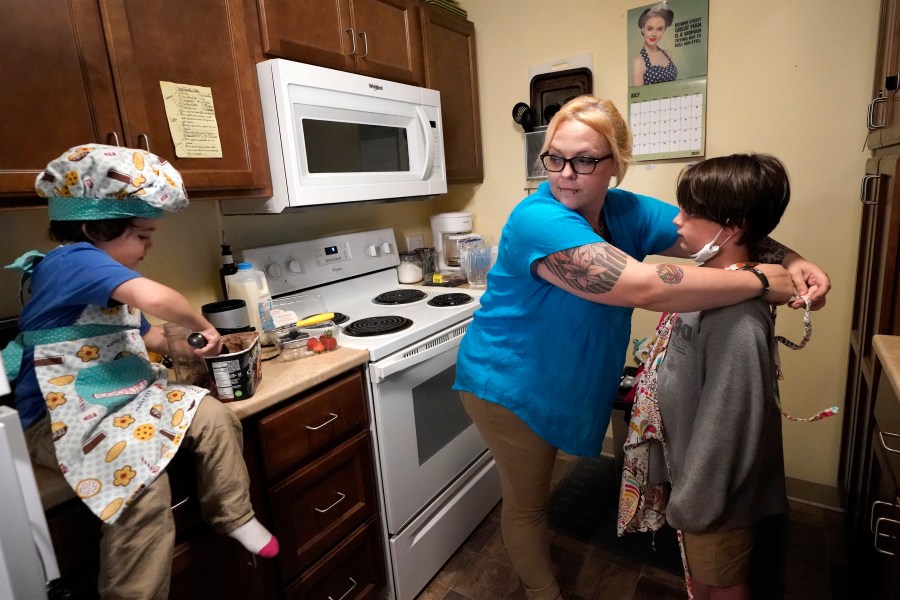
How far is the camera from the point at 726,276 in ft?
2.94

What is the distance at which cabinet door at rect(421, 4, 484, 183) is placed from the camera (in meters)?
2.06

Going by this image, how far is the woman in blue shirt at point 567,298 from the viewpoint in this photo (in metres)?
0.94

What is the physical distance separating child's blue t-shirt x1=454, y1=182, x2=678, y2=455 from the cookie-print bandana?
69 centimetres

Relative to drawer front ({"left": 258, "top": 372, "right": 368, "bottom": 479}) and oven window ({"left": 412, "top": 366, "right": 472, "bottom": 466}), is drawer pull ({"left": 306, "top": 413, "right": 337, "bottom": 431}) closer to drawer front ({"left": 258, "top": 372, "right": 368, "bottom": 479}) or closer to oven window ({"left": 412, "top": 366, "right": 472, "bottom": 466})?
drawer front ({"left": 258, "top": 372, "right": 368, "bottom": 479})

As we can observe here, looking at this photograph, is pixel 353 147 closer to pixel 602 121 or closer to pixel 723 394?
pixel 602 121

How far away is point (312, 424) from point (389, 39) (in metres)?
1.38

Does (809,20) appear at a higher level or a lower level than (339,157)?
higher

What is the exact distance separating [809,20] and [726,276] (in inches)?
52.5

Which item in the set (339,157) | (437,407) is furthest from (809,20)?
(437,407)

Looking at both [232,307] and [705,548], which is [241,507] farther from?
[705,548]

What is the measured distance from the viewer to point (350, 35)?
1.68 m

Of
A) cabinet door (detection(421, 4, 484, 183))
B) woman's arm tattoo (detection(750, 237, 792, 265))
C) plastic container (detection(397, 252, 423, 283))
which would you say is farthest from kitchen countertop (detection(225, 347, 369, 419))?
cabinet door (detection(421, 4, 484, 183))

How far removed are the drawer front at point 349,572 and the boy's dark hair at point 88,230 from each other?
966 millimetres

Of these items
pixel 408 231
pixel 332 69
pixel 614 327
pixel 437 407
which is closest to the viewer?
pixel 614 327
